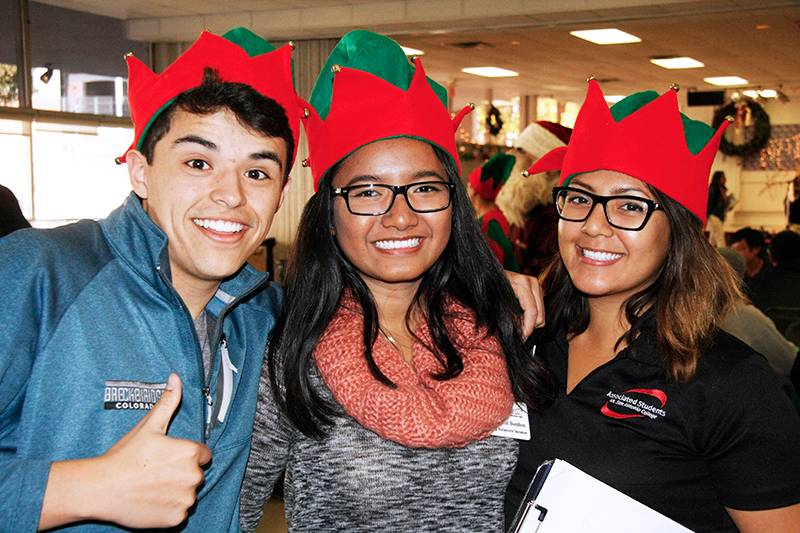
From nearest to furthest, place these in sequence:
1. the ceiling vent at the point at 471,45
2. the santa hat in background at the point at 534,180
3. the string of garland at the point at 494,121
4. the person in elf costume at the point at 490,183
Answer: the santa hat in background at the point at 534,180 < the person in elf costume at the point at 490,183 < the ceiling vent at the point at 471,45 < the string of garland at the point at 494,121

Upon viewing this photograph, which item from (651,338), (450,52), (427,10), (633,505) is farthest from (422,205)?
(450,52)

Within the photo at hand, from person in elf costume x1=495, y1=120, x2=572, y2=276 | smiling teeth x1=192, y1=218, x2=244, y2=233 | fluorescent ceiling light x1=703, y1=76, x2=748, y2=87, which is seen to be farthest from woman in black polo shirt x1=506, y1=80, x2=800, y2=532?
fluorescent ceiling light x1=703, y1=76, x2=748, y2=87

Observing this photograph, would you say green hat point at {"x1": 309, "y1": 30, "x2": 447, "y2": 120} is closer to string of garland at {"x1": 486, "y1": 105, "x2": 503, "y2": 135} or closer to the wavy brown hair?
the wavy brown hair

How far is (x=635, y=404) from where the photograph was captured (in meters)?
1.77

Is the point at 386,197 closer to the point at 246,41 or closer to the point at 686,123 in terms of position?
the point at 246,41

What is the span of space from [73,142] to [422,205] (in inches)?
311

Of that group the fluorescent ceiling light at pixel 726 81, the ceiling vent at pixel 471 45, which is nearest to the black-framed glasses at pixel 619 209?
the ceiling vent at pixel 471 45

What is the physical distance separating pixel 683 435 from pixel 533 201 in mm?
3438

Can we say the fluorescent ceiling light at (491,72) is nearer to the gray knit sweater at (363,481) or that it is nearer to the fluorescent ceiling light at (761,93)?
the fluorescent ceiling light at (761,93)

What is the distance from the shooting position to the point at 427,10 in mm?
8086

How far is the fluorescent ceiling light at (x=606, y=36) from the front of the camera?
8.85 m

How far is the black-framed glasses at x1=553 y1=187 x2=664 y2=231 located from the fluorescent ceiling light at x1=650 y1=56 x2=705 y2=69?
31.6 feet

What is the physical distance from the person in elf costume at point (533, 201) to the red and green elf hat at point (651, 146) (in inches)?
100

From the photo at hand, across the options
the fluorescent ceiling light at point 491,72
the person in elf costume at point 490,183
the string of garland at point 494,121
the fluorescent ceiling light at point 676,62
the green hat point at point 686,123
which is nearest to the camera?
the green hat point at point 686,123
